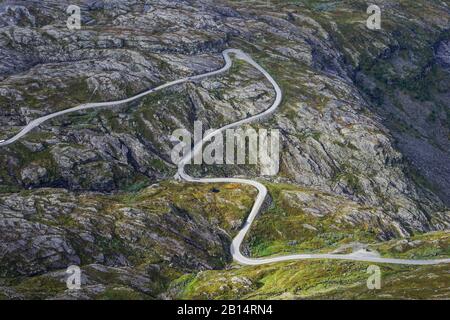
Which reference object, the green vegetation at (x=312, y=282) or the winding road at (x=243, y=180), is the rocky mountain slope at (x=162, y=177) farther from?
the winding road at (x=243, y=180)

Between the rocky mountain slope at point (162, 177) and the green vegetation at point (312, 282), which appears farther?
the rocky mountain slope at point (162, 177)

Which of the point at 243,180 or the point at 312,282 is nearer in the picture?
the point at 312,282

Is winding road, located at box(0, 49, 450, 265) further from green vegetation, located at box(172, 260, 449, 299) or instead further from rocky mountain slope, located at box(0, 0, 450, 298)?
green vegetation, located at box(172, 260, 449, 299)

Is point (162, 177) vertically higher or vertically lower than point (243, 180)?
lower

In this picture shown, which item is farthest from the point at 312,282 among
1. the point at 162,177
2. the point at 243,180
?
the point at 162,177

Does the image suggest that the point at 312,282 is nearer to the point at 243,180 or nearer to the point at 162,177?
the point at 243,180

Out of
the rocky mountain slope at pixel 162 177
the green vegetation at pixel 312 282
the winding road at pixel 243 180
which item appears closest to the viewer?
the green vegetation at pixel 312 282

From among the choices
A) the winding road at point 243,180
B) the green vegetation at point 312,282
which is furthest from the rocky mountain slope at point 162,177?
the winding road at point 243,180

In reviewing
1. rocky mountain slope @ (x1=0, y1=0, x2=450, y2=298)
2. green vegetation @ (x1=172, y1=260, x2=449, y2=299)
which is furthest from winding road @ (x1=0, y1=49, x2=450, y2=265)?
green vegetation @ (x1=172, y1=260, x2=449, y2=299)
